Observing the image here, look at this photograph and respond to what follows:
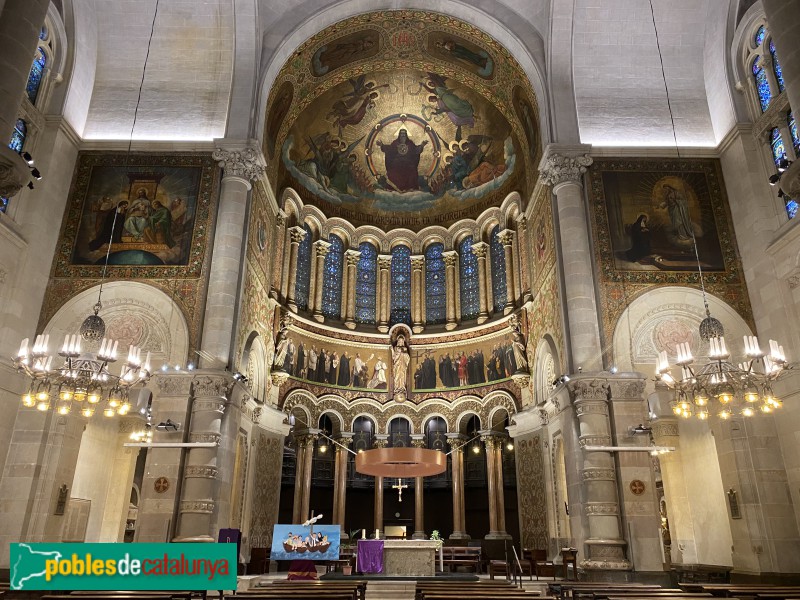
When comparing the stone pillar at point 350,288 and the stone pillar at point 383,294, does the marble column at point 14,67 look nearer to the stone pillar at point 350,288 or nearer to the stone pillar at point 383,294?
the stone pillar at point 350,288

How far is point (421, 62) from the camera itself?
80.0 feet

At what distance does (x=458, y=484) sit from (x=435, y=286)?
29.3 feet

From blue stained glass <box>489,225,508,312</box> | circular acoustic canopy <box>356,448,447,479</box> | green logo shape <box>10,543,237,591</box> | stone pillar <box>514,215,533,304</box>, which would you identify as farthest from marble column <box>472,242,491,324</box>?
green logo shape <box>10,543,237,591</box>

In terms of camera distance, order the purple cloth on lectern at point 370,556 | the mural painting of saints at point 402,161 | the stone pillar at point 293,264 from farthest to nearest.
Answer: the mural painting of saints at point 402,161 < the stone pillar at point 293,264 < the purple cloth on lectern at point 370,556

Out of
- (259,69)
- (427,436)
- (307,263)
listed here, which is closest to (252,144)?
(259,69)

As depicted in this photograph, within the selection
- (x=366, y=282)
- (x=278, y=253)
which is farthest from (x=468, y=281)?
(x=278, y=253)

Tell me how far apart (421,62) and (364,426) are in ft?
49.3

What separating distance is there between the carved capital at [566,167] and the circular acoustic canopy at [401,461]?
29.5 ft

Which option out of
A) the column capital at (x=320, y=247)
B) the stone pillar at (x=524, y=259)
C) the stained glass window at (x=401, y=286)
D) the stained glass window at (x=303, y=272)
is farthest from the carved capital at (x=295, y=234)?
the stone pillar at (x=524, y=259)

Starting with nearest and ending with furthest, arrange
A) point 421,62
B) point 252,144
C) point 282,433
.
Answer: point 252,144 → point 282,433 → point 421,62

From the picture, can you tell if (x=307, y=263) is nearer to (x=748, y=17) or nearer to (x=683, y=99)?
(x=683, y=99)

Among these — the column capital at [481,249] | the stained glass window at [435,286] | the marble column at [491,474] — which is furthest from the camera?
the stained glass window at [435,286]

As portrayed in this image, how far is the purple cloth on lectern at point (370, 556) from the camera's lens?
1499 centimetres

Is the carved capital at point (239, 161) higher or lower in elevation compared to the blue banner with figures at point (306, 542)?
higher
